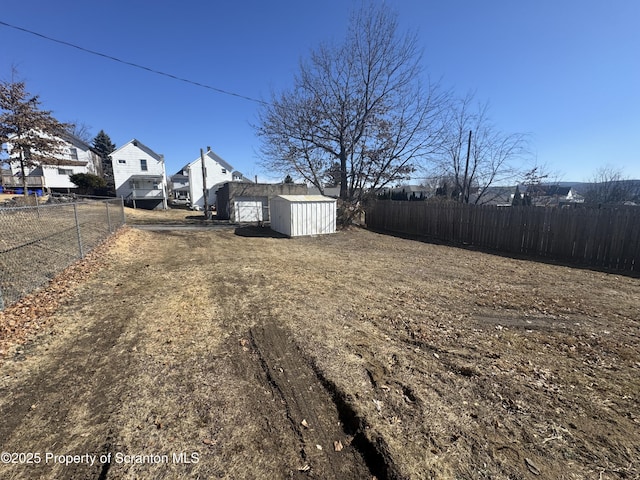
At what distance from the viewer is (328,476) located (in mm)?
1820

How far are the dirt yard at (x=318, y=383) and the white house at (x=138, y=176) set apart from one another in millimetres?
29818

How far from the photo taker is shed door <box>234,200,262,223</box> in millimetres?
20866

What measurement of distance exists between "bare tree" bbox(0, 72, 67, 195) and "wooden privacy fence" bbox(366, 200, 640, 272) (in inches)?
846

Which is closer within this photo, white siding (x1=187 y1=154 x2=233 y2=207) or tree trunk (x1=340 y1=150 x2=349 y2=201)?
tree trunk (x1=340 y1=150 x2=349 y2=201)

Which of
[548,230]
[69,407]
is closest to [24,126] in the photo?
[69,407]

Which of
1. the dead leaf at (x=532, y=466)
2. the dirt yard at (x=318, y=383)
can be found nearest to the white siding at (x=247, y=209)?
the dirt yard at (x=318, y=383)

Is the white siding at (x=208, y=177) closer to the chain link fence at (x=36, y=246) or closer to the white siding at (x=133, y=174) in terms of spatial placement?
the white siding at (x=133, y=174)

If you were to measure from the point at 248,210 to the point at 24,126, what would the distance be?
12.9 meters

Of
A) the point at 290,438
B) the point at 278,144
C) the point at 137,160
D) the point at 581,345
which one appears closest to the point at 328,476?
the point at 290,438

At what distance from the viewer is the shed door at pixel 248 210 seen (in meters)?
20.9

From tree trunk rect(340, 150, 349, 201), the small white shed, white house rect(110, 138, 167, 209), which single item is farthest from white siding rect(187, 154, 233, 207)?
the small white shed

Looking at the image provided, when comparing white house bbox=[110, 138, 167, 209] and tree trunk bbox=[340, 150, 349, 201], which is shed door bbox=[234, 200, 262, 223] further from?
white house bbox=[110, 138, 167, 209]

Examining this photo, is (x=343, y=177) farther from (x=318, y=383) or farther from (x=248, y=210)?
(x=318, y=383)

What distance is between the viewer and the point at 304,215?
13.7 meters
